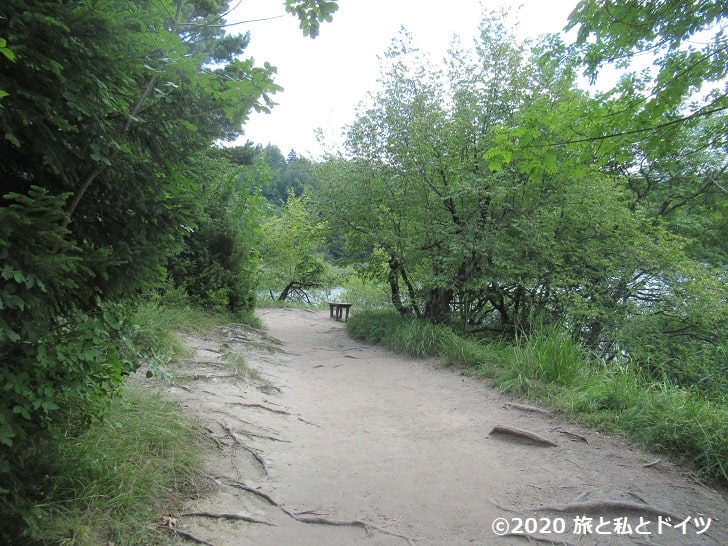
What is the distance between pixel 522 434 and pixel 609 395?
4.00 feet

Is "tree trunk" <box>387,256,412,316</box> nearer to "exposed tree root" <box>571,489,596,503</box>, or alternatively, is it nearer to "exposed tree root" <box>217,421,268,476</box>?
"exposed tree root" <box>217,421,268,476</box>

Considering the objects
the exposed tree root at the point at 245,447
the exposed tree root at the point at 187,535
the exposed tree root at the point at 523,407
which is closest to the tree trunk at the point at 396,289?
the exposed tree root at the point at 523,407

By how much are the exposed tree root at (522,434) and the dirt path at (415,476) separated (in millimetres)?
56

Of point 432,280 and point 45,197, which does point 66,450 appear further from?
point 432,280

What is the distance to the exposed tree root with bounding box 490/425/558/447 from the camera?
4.29 m

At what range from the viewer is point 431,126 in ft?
30.9

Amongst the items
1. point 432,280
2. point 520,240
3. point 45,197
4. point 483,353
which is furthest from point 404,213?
point 45,197

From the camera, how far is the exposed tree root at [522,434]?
4.29 metres

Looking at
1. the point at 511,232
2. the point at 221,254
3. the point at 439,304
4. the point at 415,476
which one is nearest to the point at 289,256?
the point at 221,254

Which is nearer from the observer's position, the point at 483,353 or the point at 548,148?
the point at 548,148

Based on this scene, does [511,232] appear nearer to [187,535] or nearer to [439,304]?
[439,304]

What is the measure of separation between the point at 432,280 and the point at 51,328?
7798mm

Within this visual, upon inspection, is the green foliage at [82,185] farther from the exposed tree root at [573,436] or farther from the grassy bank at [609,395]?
the grassy bank at [609,395]

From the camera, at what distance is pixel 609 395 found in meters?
4.89
